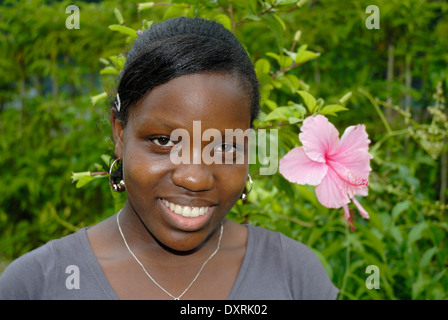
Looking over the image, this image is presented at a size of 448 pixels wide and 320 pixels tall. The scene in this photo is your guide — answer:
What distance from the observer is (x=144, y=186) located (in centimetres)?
96

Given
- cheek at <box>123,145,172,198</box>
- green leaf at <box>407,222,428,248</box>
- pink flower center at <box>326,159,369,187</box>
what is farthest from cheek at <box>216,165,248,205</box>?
green leaf at <box>407,222,428,248</box>

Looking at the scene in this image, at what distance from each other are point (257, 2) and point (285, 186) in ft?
1.66

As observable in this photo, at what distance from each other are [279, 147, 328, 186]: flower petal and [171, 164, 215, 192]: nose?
0.23 m

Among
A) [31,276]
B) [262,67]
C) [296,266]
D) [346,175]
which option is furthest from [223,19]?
[31,276]

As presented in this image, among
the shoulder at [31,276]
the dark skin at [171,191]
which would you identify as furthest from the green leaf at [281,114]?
the shoulder at [31,276]

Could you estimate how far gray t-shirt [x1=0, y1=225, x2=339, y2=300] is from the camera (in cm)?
99

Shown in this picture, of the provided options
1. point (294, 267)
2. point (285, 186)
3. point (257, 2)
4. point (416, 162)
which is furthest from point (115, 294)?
point (416, 162)

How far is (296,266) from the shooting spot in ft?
3.70

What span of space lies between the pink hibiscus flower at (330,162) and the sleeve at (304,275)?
151 mm

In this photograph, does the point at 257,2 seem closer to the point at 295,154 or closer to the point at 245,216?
the point at 295,154

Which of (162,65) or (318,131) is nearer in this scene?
(162,65)

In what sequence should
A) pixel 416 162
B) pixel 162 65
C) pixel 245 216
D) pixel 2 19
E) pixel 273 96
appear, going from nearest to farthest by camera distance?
pixel 162 65 < pixel 245 216 < pixel 273 96 < pixel 416 162 < pixel 2 19
